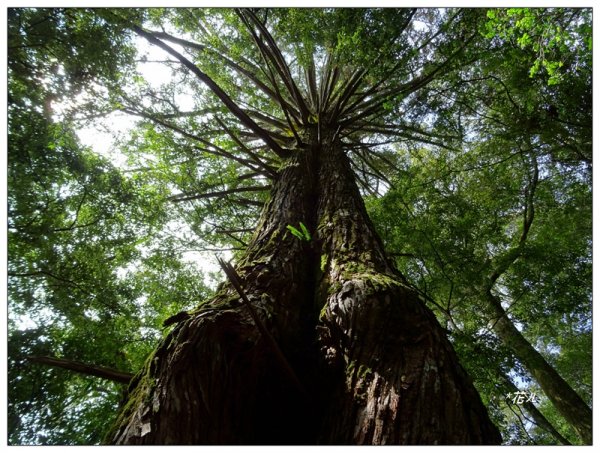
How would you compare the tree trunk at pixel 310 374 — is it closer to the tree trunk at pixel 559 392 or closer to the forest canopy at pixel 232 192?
the forest canopy at pixel 232 192

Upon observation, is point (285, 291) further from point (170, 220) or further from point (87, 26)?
point (170, 220)

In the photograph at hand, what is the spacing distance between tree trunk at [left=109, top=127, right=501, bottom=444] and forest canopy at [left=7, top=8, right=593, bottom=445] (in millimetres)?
109

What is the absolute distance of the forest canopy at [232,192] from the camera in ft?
8.82

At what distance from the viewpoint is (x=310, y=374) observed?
5.84 ft

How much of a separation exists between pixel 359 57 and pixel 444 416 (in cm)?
346

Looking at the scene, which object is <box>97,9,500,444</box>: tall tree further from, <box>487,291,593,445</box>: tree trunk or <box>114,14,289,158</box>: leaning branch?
<box>487,291,593,445</box>: tree trunk

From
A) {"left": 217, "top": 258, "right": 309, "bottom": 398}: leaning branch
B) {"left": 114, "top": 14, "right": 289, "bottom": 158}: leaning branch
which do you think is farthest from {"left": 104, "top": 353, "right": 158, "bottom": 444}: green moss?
{"left": 114, "top": 14, "right": 289, "bottom": 158}: leaning branch

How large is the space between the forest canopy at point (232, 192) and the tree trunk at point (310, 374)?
0.11m

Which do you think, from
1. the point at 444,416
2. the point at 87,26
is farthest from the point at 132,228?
the point at 444,416

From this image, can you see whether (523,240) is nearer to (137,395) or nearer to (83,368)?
(137,395)

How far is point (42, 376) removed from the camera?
101 inches

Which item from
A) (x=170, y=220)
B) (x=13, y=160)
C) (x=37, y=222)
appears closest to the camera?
(x=13, y=160)

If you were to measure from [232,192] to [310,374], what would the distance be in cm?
344

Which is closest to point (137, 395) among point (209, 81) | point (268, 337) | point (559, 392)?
point (268, 337)
